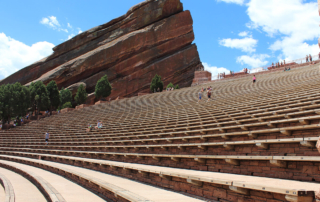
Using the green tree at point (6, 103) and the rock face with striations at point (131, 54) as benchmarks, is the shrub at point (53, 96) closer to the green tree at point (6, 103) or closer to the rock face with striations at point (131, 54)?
the green tree at point (6, 103)

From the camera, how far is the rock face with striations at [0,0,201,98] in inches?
1986

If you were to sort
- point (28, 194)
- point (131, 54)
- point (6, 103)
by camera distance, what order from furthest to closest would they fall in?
point (131, 54), point (6, 103), point (28, 194)

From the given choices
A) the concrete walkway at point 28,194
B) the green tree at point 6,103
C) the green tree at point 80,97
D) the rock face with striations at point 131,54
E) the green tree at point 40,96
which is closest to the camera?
the concrete walkway at point 28,194

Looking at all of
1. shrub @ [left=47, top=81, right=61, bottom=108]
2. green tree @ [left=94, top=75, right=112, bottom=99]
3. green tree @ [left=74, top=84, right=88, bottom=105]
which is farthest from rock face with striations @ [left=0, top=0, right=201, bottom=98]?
shrub @ [left=47, top=81, right=61, bottom=108]

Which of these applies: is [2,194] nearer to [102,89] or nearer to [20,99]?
[20,99]

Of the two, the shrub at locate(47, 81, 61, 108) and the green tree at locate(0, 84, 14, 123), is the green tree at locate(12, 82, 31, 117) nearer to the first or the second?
the green tree at locate(0, 84, 14, 123)

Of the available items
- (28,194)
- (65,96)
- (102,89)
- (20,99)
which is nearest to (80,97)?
(65,96)

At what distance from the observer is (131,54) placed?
171 feet

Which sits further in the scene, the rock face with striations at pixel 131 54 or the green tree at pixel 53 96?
the rock face with striations at pixel 131 54

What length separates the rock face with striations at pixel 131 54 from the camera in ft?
165

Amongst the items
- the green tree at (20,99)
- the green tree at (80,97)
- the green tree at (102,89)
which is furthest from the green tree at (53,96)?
the green tree at (102,89)

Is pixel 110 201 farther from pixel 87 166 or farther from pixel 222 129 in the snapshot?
pixel 87 166

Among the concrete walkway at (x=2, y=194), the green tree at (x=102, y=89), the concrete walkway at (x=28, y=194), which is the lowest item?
the concrete walkway at (x=2, y=194)

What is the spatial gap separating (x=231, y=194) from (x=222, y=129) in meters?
3.31
